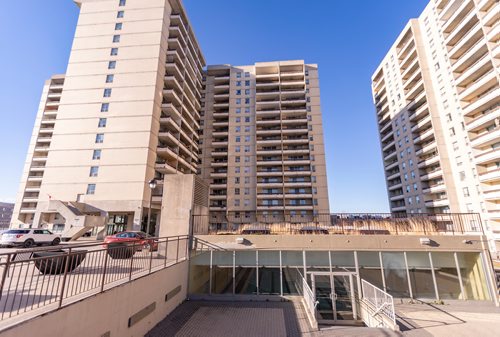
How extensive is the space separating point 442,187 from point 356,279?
36.3 m

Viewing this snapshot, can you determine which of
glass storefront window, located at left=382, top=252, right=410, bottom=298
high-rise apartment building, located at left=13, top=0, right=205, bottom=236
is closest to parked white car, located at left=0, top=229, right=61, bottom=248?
high-rise apartment building, located at left=13, top=0, right=205, bottom=236

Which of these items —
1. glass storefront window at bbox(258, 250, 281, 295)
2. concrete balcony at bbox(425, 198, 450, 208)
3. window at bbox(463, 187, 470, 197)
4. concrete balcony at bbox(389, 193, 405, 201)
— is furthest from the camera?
concrete balcony at bbox(389, 193, 405, 201)

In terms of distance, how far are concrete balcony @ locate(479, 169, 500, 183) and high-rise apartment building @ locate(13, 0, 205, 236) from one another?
150 feet

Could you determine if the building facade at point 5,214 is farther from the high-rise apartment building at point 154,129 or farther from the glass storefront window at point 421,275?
the glass storefront window at point 421,275

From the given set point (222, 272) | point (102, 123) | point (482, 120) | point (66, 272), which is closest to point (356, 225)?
point (222, 272)

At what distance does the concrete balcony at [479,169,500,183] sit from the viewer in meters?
29.5

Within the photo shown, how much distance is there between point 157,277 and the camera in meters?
9.84

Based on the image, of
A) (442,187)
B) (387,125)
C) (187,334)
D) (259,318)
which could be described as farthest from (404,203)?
(187,334)

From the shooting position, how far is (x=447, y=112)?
38750 millimetres

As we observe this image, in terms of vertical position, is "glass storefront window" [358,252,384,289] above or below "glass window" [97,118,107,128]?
below

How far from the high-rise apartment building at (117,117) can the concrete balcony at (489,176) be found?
1804 inches

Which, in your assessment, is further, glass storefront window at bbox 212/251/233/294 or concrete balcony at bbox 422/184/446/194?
concrete balcony at bbox 422/184/446/194

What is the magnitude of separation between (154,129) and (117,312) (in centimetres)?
3036

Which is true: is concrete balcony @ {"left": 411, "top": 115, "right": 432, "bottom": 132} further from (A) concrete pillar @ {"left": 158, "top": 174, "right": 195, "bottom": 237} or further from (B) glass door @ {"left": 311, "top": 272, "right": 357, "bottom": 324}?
(A) concrete pillar @ {"left": 158, "top": 174, "right": 195, "bottom": 237}
